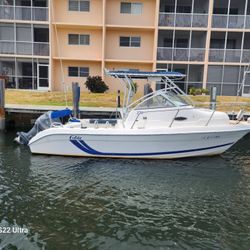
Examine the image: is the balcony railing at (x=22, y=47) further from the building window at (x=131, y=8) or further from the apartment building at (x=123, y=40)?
the building window at (x=131, y=8)

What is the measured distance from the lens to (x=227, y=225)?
6414 mm

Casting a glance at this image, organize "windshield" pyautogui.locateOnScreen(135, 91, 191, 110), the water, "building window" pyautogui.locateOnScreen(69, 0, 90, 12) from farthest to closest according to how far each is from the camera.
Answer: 1. "building window" pyautogui.locateOnScreen(69, 0, 90, 12)
2. "windshield" pyautogui.locateOnScreen(135, 91, 191, 110)
3. the water

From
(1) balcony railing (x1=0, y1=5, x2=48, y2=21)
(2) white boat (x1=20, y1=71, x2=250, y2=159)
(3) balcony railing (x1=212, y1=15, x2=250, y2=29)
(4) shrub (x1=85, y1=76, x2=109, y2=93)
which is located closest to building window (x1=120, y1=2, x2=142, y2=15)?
(3) balcony railing (x1=212, y1=15, x2=250, y2=29)

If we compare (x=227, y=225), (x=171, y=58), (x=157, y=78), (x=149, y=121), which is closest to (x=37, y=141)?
(x=149, y=121)

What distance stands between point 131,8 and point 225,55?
935 centimetres

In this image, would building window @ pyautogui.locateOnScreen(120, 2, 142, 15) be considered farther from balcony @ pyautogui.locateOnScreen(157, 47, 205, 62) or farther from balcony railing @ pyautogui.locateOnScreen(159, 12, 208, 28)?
balcony @ pyautogui.locateOnScreen(157, 47, 205, 62)

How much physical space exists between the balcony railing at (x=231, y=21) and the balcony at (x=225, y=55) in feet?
6.87

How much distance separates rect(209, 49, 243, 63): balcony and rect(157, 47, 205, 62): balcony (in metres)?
0.86

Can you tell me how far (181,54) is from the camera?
26.3 m

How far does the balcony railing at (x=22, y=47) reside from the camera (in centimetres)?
2619

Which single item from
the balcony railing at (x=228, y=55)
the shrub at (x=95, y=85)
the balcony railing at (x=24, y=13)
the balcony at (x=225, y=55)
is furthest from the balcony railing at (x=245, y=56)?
the balcony railing at (x=24, y=13)

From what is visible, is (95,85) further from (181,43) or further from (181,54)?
(181,43)

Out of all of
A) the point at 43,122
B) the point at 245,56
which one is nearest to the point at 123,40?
the point at 245,56

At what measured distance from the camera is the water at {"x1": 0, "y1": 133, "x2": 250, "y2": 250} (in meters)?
5.85
